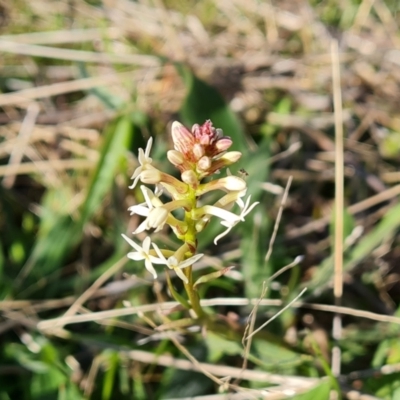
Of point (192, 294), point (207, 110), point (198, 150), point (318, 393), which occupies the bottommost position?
point (318, 393)

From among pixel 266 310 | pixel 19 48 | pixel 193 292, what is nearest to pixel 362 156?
pixel 266 310

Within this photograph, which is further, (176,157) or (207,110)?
(207,110)

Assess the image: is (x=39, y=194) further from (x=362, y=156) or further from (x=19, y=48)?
(x=362, y=156)

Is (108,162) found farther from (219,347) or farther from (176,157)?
(176,157)

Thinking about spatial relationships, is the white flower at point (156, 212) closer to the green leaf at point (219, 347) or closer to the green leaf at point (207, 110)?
the green leaf at point (219, 347)

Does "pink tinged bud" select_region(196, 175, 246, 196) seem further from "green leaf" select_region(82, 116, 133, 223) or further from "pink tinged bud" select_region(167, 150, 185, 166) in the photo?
"green leaf" select_region(82, 116, 133, 223)

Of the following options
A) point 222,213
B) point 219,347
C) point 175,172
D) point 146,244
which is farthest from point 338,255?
point 146,244

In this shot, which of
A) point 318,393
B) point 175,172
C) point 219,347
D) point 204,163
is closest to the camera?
point 204,163

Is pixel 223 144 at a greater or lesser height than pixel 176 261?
greater
